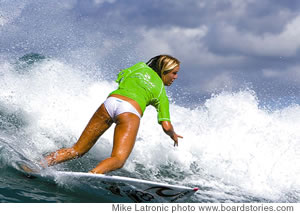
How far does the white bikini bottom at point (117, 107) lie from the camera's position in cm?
470

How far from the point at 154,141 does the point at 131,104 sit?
14.8 feet

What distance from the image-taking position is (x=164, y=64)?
512cm

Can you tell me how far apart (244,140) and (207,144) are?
3.70 ft

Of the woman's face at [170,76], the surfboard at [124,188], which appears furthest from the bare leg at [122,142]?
the woman's face at [170,76]

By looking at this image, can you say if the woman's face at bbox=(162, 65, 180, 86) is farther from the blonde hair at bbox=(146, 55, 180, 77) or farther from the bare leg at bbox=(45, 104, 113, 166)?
the bare leg at bbox=(45, 104, 113, 166)

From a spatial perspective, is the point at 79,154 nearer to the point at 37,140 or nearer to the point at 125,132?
the point at 125,132

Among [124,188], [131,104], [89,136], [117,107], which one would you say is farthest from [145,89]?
[124,188]

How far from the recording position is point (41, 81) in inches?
478

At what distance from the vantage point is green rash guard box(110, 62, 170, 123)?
4.84m

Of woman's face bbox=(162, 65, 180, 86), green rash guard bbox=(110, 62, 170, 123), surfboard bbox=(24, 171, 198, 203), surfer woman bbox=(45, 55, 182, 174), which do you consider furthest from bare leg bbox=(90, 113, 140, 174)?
woman's face bbox=(162, 65, 180, 86)

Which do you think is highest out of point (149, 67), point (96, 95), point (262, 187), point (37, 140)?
point (96, 95)
